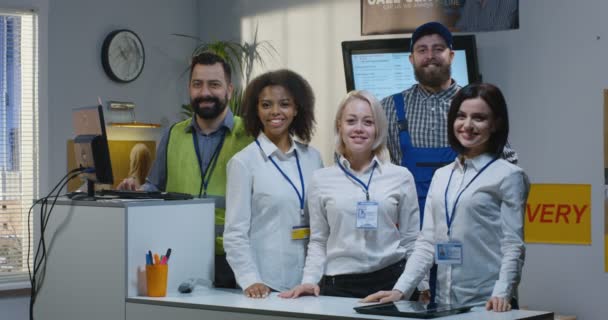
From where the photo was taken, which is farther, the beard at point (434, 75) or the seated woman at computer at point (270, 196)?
the beard at point (434, 75)

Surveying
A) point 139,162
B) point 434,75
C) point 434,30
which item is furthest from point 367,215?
point 139,162

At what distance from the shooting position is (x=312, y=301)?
2.95 meters

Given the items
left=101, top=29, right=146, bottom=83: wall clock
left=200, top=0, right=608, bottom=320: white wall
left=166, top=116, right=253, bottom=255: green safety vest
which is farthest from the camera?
left=101, top=29, right=146, bottom=83: wall clock

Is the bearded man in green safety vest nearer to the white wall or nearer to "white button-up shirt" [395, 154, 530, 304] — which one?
"white button-up shirt" [395, 154, 530, 304]

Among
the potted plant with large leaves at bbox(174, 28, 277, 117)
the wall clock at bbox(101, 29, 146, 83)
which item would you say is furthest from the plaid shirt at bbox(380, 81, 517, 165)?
the wall clock at bbox(101, 29, 146, 83)

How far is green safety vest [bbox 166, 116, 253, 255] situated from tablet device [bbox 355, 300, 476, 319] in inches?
46.1

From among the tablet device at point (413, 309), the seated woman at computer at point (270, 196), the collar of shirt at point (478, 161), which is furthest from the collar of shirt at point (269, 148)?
the tablet device at point (413, 309)

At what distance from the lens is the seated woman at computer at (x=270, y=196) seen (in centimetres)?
322

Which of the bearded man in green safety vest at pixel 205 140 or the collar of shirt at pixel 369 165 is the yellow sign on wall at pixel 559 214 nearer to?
the bearded man in green safety vest at pixel 205 140

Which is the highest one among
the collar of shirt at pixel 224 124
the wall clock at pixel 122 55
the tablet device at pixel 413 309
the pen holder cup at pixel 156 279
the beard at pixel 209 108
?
the wall clock at pixel 122 55

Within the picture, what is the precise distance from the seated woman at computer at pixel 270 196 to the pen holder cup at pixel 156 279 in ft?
0.78

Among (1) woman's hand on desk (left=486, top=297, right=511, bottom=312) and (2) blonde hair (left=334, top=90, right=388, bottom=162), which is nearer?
(1) woman's hand on desk (left=486, top=297, right=511, bottom=312)

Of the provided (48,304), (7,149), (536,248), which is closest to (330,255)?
(48,304)

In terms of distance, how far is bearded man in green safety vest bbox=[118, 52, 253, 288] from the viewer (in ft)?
12.3
